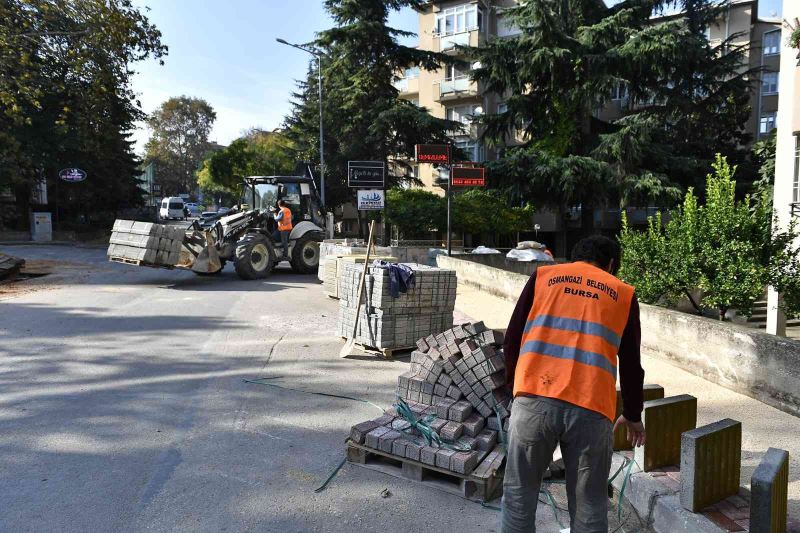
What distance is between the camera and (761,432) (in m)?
4.90

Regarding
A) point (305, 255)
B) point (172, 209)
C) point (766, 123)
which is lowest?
point (305, 255)

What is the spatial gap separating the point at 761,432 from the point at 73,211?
121 feet

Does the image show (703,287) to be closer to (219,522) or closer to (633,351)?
(633,351)

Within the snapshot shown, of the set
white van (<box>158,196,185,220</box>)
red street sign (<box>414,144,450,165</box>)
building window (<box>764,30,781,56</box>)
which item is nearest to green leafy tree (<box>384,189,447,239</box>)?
red street sign (<box>414,144,450,165</box>)

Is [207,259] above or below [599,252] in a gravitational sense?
below

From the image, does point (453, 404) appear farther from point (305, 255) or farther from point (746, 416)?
point (305, 255)

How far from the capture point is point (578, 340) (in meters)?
2.65

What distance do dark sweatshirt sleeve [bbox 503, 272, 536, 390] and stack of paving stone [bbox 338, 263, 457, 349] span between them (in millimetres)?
4396

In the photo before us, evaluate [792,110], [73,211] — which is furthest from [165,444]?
[73,211]

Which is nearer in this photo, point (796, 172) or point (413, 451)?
point (413, 451)

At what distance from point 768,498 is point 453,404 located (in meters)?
2.15

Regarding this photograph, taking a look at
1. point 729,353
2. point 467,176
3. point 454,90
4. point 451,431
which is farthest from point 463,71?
point 451,431

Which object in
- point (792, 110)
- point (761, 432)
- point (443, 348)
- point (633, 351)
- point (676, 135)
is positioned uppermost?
point (676, 135)

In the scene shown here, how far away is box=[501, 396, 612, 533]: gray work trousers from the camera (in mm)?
2596
